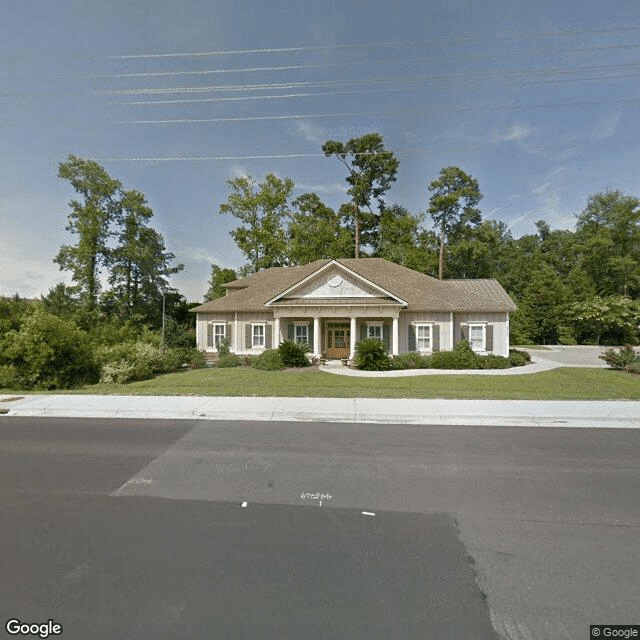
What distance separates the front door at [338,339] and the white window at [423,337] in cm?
435

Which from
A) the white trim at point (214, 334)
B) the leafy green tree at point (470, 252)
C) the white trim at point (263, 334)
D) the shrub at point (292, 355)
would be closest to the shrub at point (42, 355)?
the white trim at point (214, 334)

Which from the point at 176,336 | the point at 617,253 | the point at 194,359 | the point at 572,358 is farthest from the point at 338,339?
the point at 617,253

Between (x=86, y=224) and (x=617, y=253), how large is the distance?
180ft

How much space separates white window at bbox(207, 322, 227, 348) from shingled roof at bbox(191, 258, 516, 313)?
3.60ft

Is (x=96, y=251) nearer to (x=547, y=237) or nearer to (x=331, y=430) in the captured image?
(x=331, y=430)

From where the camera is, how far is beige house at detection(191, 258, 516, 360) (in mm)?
20594

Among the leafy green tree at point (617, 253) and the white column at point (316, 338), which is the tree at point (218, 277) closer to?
the white column at point (316, 338)

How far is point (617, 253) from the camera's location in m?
39.3

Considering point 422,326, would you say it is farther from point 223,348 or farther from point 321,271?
point 223,348

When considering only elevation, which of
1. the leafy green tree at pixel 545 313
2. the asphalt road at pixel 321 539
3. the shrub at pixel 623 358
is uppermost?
the leafy green tree at pixel 545 313

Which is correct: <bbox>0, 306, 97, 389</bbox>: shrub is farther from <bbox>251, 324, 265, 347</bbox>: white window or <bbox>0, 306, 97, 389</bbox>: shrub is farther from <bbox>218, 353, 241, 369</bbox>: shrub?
<bbox>251, 324, 265, 347</bbox>: white window

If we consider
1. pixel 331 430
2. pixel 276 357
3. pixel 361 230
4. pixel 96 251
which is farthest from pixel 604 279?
pixel 96 251

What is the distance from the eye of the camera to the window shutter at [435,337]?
20672 millimetres

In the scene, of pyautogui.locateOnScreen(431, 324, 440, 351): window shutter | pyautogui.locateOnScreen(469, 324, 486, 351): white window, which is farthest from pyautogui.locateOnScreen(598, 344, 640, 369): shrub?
pyautogui.locateOnScreen(431, 324, 440, 351): window shutter
